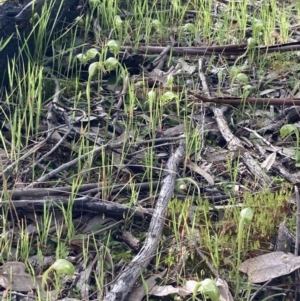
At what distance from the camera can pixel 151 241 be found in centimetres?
143

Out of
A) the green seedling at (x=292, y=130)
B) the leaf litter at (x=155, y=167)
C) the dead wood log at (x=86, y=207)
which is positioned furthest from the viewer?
the green seedling at (x=292, y=130)

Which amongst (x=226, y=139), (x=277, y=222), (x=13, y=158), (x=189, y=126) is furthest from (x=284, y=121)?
(x=13, y=158)

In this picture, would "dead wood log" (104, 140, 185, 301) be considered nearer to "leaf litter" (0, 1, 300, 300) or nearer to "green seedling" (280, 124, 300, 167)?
"leaf litter" (0, 1, 300, 300)

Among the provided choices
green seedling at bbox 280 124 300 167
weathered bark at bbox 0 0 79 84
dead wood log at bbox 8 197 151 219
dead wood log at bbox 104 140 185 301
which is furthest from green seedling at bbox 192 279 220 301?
weathered bark at bbox 0 0 79 84

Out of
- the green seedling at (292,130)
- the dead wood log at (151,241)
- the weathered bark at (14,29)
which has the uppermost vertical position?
the weathered bark at (14,29)

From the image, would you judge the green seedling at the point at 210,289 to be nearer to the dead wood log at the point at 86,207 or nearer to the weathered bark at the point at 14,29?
the dead wood log at the point at 86,207

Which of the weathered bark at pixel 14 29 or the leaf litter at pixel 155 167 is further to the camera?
the weathered bark at pixel 14 29

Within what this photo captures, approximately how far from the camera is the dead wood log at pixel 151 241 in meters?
1.28

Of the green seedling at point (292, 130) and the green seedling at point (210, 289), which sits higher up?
the green seedling at point (292, 130)

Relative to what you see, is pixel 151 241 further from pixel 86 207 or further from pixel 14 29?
pixel 14 29

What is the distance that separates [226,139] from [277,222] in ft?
1.44

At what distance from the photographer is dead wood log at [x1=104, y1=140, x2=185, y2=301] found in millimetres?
1279

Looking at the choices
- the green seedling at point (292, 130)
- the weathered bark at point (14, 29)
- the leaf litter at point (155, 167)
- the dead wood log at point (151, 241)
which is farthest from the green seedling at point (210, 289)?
the weathered bark at point (14, 29)

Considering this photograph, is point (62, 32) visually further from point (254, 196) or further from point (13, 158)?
point (254, 196)
